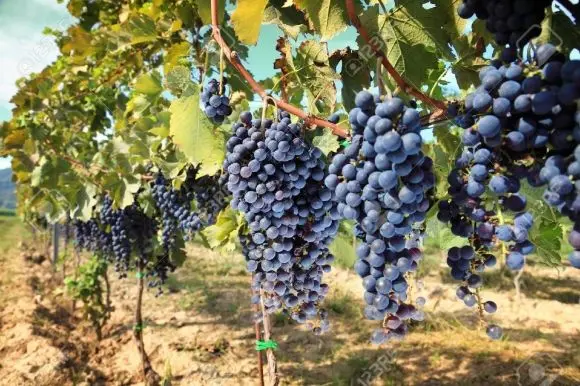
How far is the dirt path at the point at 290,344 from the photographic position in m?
5.54

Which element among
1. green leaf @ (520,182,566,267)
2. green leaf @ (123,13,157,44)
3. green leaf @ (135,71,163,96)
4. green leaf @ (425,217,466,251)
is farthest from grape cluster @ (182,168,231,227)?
green leaf @ (520,182,566,267)

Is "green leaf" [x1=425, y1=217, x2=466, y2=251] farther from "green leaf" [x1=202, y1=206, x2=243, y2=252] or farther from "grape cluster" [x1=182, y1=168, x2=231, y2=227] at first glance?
"grape cluster" [x1=182, y1=168, x2=231, y2=227]

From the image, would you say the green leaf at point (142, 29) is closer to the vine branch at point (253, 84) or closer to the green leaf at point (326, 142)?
the vine branch at point (253, 84)

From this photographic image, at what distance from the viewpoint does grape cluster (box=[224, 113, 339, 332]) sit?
1589mm

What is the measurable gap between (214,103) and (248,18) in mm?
362

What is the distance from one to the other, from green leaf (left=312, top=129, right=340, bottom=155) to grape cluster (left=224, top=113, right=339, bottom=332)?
0.10 ft

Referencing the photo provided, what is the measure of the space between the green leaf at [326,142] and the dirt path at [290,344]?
353 centimetres

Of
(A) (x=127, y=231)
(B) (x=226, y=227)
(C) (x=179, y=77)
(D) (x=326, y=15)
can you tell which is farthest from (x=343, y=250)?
(A) (x=127, y=231)

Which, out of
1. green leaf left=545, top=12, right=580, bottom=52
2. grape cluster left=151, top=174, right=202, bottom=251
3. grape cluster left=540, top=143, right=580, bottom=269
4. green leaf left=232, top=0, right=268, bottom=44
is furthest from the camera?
grape cluster left=151, top=174, right=202, bottom=251

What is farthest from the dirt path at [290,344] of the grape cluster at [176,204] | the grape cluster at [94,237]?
the grape cluster at [176,204]

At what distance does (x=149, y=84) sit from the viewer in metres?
3.28

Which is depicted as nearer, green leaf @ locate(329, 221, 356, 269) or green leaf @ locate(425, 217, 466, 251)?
green leaf @ locate(425, 217, 466, 251)

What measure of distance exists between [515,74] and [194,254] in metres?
15.9

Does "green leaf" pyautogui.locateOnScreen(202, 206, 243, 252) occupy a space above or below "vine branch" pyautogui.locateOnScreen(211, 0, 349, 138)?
below
